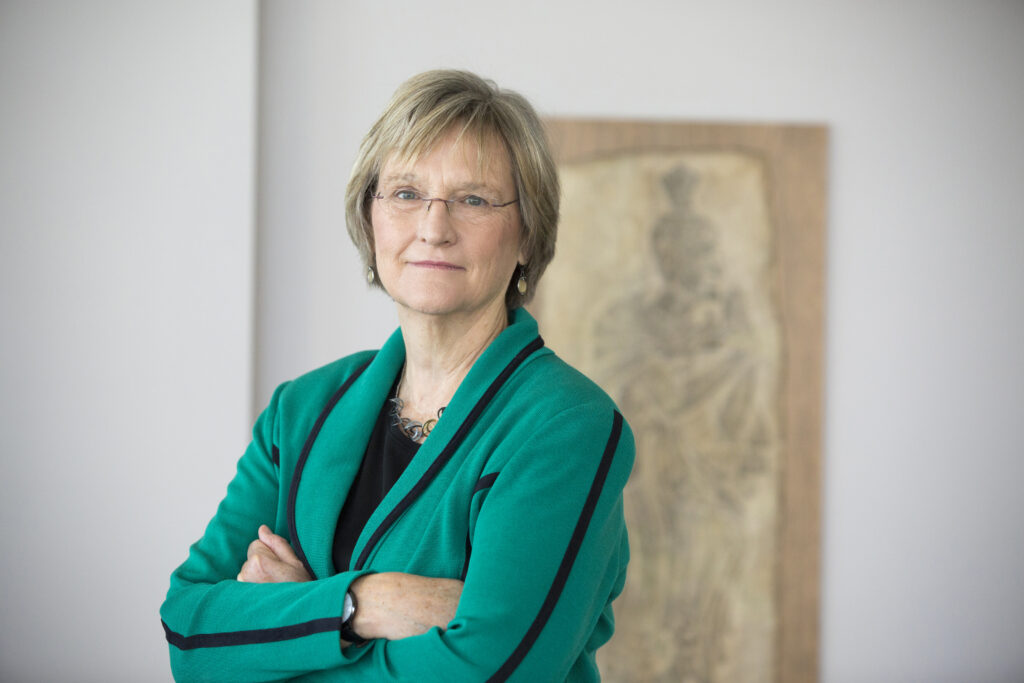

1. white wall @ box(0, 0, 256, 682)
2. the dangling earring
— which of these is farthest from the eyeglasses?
white wall @ box(0, 0, 256, 682)

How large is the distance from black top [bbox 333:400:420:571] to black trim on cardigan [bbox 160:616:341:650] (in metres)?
0.17

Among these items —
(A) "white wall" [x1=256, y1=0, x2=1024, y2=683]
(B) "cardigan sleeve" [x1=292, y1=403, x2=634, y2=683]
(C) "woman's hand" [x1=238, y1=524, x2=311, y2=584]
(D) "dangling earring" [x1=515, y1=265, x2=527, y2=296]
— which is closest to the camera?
(B) "cardigan sleeve" [x1=292, y1=403, x2=634, y2=683]

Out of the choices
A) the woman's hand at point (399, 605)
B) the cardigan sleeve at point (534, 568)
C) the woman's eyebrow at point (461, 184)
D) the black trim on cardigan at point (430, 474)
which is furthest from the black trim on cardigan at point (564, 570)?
the woman's eyebrow at point (461, 184)

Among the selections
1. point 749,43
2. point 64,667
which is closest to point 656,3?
point 749,43

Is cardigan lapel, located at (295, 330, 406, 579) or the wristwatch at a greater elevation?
cardigan lapel, located at (295, 330, 406, 579)

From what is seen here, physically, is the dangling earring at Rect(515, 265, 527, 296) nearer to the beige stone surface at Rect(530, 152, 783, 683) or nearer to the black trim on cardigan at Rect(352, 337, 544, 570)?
the black trim on cardigan at Rect(352, 337, 544, 570)

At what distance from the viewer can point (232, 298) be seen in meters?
2.71

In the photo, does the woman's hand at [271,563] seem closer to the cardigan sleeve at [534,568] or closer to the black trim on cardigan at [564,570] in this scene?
the cardigan sleeve at [534,568]

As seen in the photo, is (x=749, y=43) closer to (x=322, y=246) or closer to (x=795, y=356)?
(x=795, y=356)

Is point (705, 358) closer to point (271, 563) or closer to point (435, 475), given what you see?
point (435, 475)

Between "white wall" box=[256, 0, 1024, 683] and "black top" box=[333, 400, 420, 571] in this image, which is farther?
"white wall" box=[256, 0, 1024, 683]

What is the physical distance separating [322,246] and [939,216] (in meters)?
2.24

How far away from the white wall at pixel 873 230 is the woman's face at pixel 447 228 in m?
1.48

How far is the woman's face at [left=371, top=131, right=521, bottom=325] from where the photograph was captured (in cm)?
141
